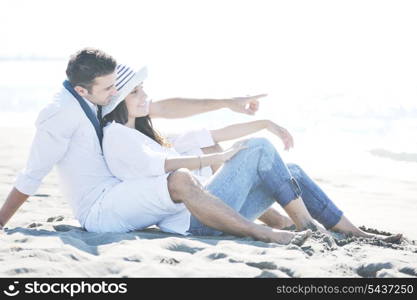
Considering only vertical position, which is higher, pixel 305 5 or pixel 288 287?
pixel 305 5

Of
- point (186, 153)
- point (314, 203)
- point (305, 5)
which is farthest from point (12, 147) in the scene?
point (305, 5)

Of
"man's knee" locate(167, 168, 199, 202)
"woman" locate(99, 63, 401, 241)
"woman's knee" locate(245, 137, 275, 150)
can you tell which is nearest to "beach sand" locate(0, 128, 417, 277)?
"woman" locate(99, 63, 401, 241)

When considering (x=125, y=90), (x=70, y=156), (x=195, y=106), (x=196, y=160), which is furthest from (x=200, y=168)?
(x=195, y=106)

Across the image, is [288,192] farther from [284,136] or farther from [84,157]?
[84,157]

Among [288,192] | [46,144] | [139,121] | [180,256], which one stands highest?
[139,121]

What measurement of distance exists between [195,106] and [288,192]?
1193 millimetres

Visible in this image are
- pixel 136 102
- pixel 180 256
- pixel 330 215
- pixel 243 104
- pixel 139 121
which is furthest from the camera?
pixel 243 104

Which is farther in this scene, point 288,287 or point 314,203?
point 314,203

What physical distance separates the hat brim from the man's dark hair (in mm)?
151

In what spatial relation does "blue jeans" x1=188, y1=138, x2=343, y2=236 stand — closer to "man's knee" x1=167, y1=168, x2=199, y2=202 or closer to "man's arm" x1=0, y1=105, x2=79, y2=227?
"man's knee" x1=167, y1=168, x2=199, y2=202

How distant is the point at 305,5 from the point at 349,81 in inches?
308

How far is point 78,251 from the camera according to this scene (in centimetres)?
366

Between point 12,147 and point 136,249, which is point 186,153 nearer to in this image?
point 136,249

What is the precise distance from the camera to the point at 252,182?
434cm
